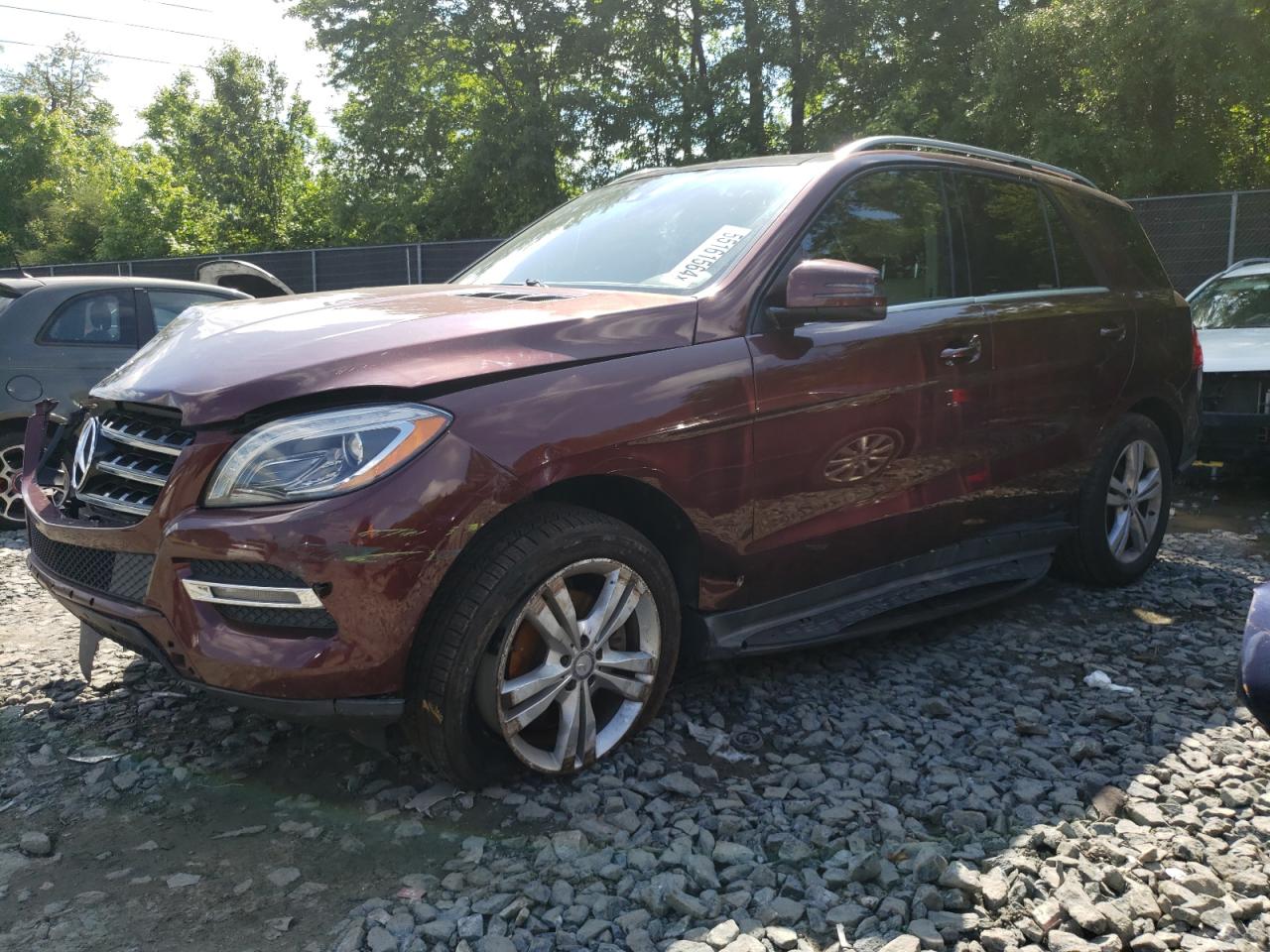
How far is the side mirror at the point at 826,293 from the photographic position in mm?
Result: 3123

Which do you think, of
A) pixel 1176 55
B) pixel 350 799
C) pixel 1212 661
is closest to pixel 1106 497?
pixel 1212 661

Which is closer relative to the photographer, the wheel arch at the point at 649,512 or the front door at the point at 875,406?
the wheel arch at the point at 649,512

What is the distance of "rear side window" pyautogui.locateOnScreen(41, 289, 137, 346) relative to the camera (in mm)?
6539

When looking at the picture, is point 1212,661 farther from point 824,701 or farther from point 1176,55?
point 1176,55

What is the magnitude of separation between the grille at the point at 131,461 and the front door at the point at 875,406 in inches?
63.7

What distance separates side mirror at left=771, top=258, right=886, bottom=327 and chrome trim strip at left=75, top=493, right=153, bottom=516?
1.84 metres

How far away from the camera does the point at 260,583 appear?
8.16 ft

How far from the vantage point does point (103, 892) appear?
8.05 ft

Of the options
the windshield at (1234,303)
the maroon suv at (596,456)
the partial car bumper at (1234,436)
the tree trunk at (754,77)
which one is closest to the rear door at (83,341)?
the maroon suv at (596,456)

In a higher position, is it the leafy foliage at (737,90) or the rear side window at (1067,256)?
the leafy foliage at (737,90)

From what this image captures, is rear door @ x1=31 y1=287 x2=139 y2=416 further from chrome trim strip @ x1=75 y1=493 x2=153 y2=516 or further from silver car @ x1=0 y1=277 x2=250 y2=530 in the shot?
chrome trim strip @ x1=75 y1=493 x2=153 y2=516

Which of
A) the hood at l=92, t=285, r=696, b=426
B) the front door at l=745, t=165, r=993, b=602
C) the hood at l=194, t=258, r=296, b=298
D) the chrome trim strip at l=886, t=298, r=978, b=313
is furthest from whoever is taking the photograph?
the hood at l=194, t=258, r=296, b=298

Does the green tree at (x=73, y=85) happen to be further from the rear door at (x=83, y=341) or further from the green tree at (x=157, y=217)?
the rear door at (x=83, y=341)

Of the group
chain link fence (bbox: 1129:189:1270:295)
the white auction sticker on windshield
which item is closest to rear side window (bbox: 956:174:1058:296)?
the white auction sticker on windshield
